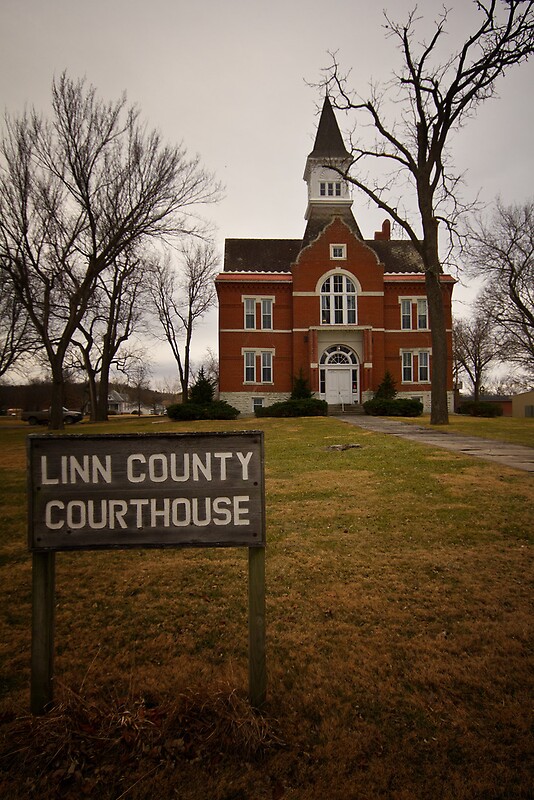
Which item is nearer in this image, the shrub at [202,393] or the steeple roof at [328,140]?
the shrub at [202,393]

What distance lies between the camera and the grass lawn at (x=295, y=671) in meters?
2.14

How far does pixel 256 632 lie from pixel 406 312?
1291 inches

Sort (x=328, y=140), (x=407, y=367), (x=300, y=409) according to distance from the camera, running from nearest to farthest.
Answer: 1. (x=300, y=409)
2. (x=407, y=367)
3. (x=328, y=140)

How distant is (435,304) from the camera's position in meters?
20.1

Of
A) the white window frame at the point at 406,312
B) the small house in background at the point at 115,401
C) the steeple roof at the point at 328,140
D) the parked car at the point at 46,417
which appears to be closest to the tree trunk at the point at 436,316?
the white window frame at the point at 406,312

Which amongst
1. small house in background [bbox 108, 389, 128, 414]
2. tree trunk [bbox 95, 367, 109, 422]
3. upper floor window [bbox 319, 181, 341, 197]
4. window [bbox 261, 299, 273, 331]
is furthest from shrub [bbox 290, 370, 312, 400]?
small house in background [bbox 108, 389, 128, 414]

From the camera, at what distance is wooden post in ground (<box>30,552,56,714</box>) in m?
2.53

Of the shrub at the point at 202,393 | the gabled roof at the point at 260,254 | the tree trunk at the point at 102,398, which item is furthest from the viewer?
the tree trunk at the point at 102,398

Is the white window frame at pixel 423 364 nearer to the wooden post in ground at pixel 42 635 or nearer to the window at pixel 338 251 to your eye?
the window at pixel 338 251

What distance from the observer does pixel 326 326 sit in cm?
3050

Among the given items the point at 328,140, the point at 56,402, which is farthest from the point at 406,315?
the point at 56,402

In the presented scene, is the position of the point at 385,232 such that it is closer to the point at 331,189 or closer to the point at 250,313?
the point at 331,189

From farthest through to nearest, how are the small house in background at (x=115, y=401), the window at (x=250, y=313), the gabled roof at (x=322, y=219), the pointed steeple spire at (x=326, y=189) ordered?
the small house in background at (x=115, y=401) → the pointed steeple spire at (x=326, y=189) → the gabled roof at (x=322, y=219) → the window at (x=250, y=313)

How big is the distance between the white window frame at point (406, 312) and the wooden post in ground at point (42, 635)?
107ft
